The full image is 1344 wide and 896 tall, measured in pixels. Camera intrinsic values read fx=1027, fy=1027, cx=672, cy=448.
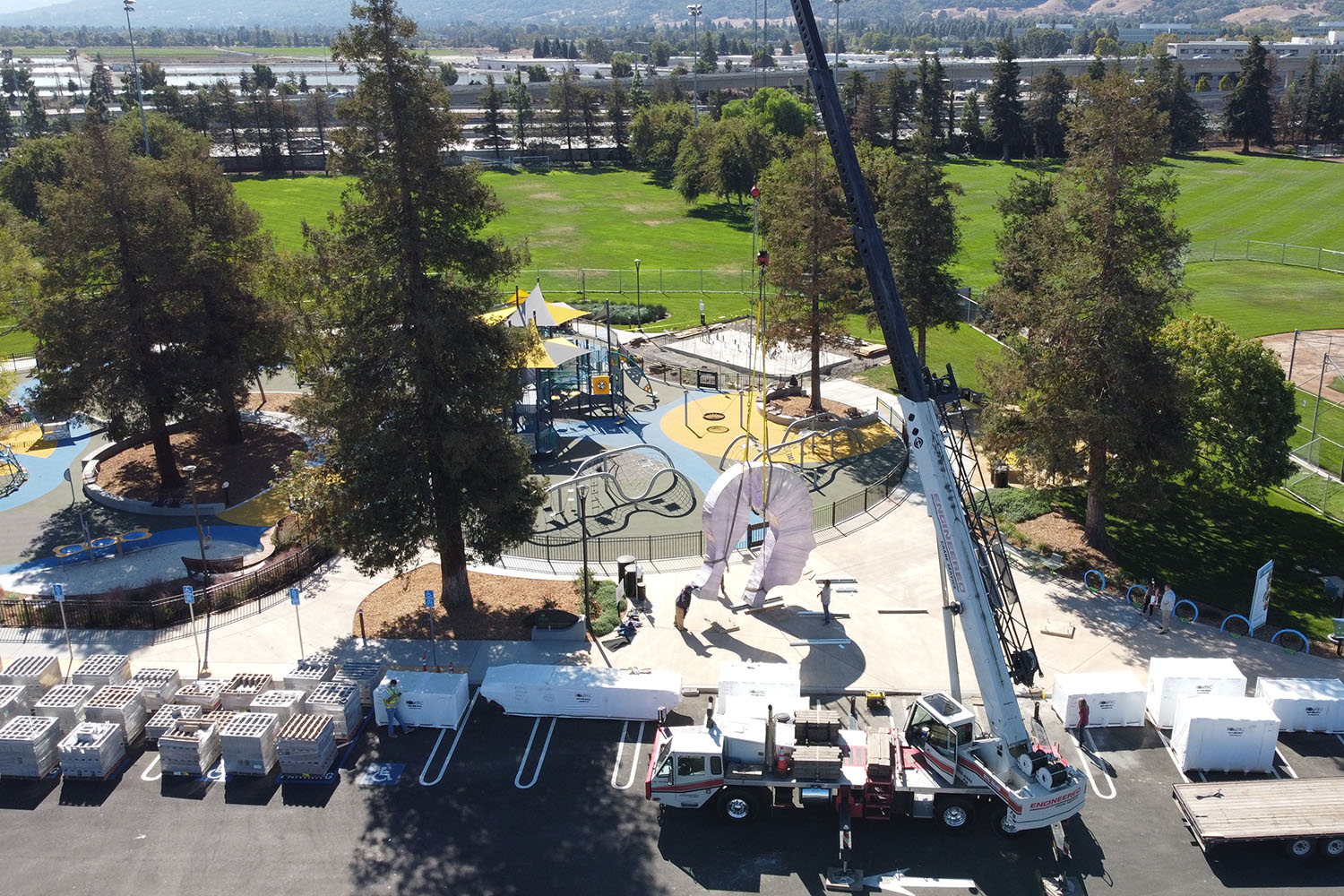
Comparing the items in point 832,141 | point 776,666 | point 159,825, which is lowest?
point 159,825

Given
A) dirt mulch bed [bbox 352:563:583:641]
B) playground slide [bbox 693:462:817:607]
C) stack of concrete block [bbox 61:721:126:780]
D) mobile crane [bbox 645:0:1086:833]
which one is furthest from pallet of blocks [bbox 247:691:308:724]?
playground slide [bbox 693:462:817:607]

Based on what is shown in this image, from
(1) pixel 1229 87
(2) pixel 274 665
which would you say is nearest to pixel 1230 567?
(2) pixel 274 665

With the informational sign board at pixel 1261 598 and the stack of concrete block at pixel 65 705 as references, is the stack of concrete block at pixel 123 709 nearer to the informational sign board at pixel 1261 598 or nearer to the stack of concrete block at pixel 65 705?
the stack of concrete block at pixel 65 705

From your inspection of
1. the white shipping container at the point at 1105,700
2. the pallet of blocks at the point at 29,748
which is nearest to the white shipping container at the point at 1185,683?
the white shipping container at the point at 1105,700

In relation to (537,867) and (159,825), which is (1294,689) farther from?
(159,825)

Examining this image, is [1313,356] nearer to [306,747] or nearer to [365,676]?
[365,676]

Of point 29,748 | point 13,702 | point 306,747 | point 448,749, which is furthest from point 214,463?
point 448,749
